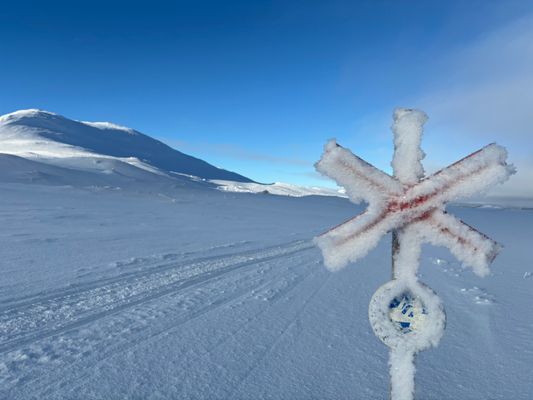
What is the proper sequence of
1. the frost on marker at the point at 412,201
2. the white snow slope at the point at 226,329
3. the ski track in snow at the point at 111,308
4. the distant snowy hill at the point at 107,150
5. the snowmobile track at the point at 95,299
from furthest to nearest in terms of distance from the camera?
the distant snowy hill at the point at 107,150 < the snowmobile track at the point at 95,299 < the ski track in snow at the point at 111,308 < the white snow slope at the point at 226,329 < the frost on marker at the point at 412,201

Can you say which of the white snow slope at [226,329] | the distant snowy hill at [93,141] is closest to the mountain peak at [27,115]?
the distant snowy hill at [93,141]

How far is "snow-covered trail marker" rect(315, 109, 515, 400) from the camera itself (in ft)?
5.22

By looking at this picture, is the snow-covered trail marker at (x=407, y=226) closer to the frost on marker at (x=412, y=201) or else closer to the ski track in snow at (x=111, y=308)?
the frost on marker at (x=412, y=201)

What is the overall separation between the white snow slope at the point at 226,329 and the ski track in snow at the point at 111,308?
2 cm

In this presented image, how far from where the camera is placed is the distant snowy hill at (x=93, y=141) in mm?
127938

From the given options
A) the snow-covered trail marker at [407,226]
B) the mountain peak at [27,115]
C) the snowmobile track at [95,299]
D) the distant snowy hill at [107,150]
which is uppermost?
the mountain peak at [27,115]

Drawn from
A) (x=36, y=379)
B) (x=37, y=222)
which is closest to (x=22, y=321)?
(x=36, y=379)

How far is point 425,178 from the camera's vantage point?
5.49ft

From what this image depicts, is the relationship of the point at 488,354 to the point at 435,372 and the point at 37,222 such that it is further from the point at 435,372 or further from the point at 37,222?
the point at 37,222

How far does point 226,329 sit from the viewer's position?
390cm

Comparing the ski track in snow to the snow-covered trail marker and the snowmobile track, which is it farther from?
the snow-covered trail marker

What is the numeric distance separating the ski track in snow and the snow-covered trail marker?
1.77 m

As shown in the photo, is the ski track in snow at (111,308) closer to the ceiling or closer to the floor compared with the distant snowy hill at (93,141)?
closer to the floor

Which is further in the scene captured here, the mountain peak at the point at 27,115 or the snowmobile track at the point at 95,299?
the mountain peak at the point at 27,115
